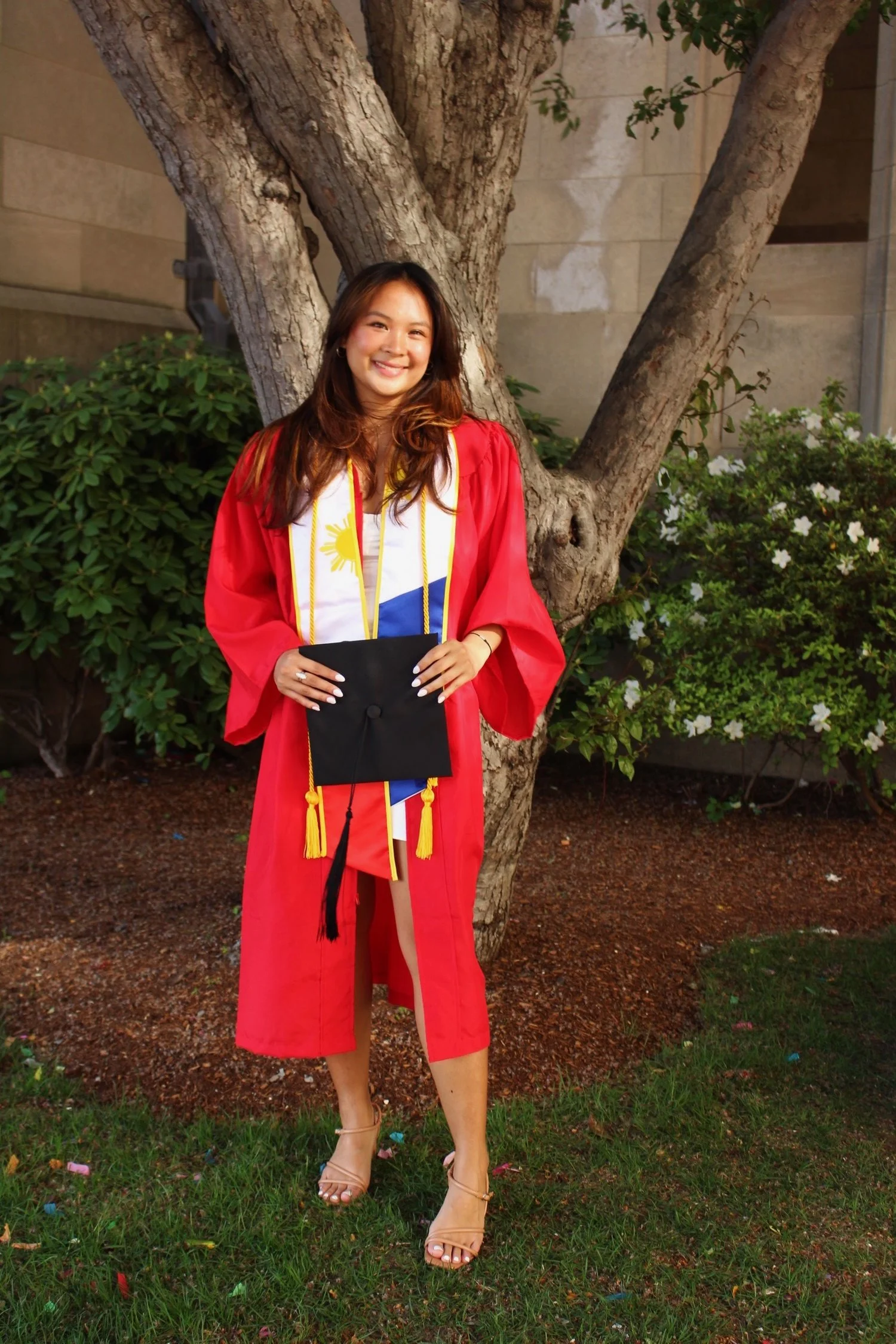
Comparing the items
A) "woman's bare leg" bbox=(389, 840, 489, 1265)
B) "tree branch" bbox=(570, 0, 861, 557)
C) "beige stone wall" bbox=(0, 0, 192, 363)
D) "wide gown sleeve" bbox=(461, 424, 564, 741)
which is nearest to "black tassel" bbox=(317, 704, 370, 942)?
"woman's bare leg" bbox=(389, 840, 489, 1265)

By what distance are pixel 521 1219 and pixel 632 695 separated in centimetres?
304

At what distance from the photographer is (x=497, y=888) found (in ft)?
13.0

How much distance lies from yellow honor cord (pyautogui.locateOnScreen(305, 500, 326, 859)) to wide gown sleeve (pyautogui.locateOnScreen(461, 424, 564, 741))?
12.8 inches

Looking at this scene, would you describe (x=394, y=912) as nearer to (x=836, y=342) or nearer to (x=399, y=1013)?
(x=399, y=1013)

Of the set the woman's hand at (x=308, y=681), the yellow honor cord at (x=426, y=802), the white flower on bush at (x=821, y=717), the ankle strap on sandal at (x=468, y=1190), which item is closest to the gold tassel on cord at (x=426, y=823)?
the yellow honor cord at (x=426, y=802)

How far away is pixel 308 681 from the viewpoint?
2.57 metres

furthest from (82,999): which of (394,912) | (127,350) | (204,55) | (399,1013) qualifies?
(127,350)

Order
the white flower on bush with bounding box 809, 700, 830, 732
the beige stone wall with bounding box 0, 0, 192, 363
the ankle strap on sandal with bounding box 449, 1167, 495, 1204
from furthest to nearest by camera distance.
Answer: the beige stone wall with bounding box 0, 0, 192, 363, the white flower on bush with bounding box 809, 700, 830, 732, the ankle strap on sandal with bounding box 449, 1167, 495, 1204

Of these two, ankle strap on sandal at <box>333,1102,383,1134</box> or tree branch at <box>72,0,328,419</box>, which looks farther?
tree branch at <box>72,0,328,419</box>

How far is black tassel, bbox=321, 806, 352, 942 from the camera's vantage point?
8.64ft

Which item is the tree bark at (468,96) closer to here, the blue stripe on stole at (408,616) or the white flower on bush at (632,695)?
the blue stripe on stole at (408,616)

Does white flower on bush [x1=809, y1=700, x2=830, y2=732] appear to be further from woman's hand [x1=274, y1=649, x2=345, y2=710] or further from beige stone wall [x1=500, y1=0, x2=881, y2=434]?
woman's hand [x1=274, y1=649, x2=345, y2=710]

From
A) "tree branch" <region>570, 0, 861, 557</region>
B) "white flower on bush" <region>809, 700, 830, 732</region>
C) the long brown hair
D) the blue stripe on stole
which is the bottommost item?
"white flower on bush" <region>809, 700, 830, 732</region>

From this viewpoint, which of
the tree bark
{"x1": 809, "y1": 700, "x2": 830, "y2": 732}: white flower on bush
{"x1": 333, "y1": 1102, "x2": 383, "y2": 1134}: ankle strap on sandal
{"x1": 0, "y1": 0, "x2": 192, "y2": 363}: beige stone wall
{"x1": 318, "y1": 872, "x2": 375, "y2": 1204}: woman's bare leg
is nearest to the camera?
{"x1": 318, "y1": 872, "x2": 375, "y2": 1204}: woman's bare leg
